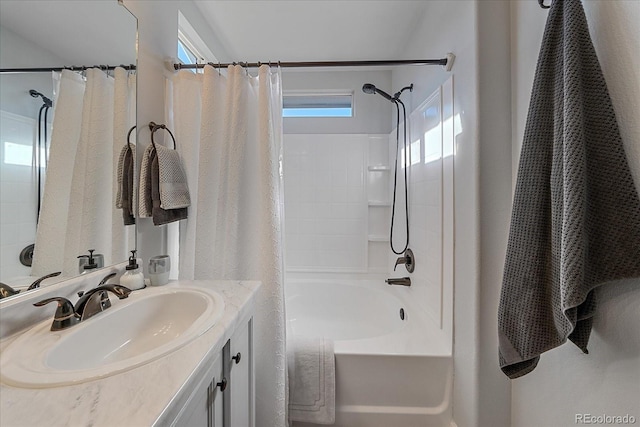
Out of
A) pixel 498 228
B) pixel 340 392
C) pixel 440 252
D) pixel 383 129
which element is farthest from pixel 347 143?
pixel 340 392

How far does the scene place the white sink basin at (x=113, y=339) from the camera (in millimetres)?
505

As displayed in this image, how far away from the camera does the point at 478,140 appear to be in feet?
3.54

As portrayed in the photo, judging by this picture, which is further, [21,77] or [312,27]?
[312,27]

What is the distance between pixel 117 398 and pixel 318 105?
8.78 ft

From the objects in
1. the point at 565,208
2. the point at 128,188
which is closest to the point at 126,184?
the point at 128,188

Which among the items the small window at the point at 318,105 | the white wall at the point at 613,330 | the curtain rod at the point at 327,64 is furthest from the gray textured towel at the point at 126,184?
the small window at the point at 318,105

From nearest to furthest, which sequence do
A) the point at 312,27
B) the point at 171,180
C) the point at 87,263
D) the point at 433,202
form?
the point at 87,263 < the point at 171,180 < the point at 433,202 < the point at 312,27

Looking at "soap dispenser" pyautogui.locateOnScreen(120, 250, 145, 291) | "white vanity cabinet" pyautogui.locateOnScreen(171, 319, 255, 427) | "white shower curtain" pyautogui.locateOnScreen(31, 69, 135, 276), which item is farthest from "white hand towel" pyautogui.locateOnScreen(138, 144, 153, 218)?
"white vanity cabinet" pyautogui.locateOnScreen(171, 319, 255, 427)

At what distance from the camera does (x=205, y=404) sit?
2.19 feet

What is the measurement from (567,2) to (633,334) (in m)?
0.90

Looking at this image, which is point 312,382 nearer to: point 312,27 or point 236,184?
point 236,184

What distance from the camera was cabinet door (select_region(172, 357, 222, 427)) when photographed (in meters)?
0.56

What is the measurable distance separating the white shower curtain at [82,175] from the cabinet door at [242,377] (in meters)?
0.61

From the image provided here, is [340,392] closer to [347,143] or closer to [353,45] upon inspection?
[347,143]
